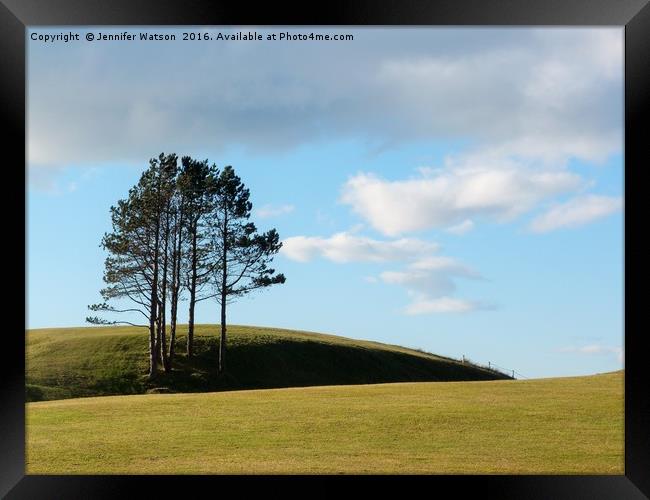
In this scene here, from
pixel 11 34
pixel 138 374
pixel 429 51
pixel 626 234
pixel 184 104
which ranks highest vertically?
pixel 184 104

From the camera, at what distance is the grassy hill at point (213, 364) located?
25.1 meters

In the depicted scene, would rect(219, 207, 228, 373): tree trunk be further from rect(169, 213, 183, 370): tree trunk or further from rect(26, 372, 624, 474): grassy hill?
rect(26, 372, 624, 474): grassy hill

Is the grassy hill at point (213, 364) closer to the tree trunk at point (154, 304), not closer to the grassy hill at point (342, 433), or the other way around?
the tree trunk at point (154, 304)

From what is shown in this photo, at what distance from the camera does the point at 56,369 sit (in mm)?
26688

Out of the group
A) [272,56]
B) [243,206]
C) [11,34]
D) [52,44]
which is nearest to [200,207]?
[243,206]

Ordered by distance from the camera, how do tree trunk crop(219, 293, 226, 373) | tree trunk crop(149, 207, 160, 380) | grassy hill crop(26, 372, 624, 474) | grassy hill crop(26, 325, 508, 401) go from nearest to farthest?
grassy hill crop(26, 372, 624, 474) < tree trunk crop(149, 207, 160, 380) < tree trunk crop(219, 293, 226, 373) < grassy hill crop(26, 325, 508, 401)

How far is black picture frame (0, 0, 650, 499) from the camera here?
6.42 m

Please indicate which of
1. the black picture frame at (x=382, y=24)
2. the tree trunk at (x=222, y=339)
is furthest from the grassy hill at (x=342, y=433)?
the tree trunk at (x=222, y=339)

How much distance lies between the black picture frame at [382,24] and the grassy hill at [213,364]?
17740 mm

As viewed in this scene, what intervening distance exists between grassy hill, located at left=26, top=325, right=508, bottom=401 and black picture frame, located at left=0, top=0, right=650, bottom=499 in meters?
17.7

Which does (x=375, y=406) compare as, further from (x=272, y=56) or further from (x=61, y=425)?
(x=272, y=56)

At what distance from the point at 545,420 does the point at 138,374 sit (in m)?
16.0

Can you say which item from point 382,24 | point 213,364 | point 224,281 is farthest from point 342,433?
point 213,364

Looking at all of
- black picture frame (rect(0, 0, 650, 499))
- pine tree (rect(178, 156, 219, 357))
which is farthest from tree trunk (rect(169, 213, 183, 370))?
black picture frame (rect(0, 0, 650, 499))
